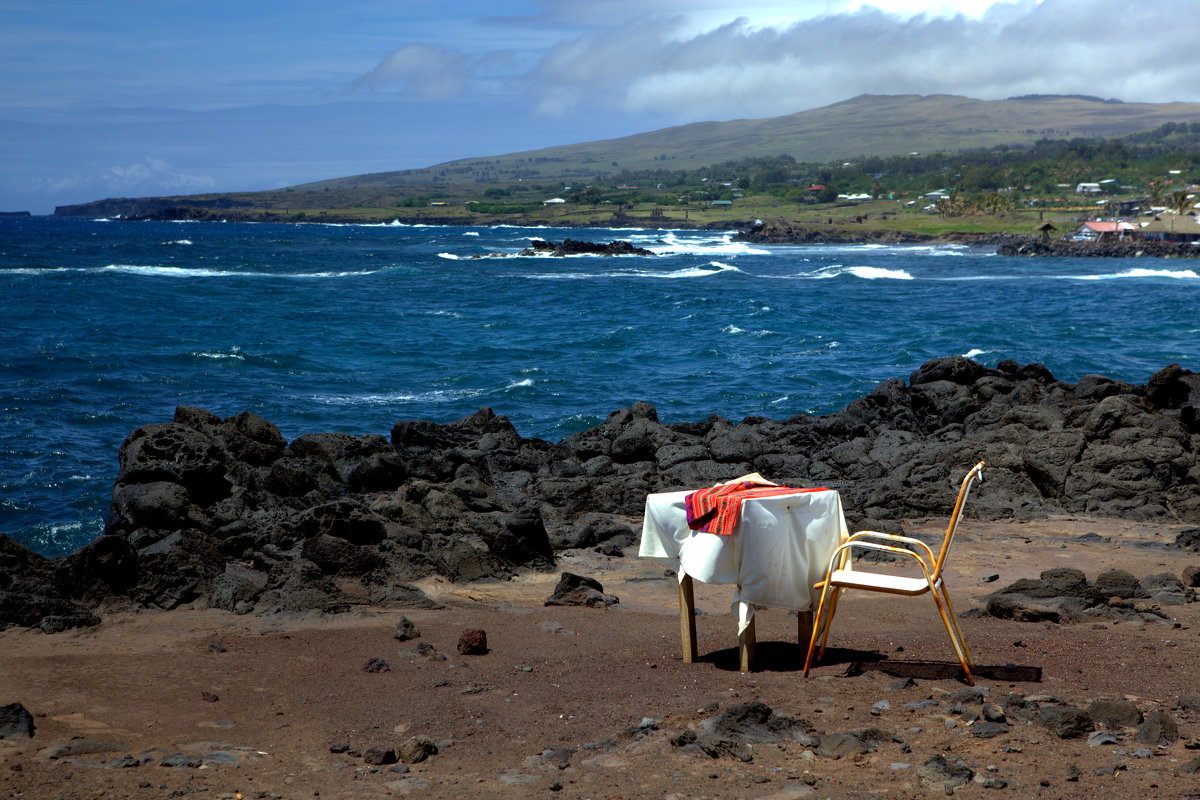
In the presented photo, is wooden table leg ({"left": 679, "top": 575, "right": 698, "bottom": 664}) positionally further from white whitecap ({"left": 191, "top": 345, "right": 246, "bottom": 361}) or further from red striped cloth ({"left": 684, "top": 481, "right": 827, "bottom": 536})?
white whitecap ({"left": 191, "top": 345, "right": 246, "bottom": 361})

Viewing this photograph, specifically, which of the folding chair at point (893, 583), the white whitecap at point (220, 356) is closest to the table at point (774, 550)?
the folding chair at point (893, 583)

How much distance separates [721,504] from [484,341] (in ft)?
96.9

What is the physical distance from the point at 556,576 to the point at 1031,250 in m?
87.3

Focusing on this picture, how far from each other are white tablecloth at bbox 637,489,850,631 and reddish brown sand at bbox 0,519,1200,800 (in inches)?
21.3

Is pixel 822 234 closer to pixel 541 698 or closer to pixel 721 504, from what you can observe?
pixel 721 504

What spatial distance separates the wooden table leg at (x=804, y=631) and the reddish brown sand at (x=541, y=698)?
0.33ft

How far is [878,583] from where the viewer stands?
229 inches

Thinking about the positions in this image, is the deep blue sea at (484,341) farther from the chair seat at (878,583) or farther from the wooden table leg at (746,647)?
the chair seat at (878,583)

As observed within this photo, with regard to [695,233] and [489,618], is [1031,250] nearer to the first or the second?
[695,233]

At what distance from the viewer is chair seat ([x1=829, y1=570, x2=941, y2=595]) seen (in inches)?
226

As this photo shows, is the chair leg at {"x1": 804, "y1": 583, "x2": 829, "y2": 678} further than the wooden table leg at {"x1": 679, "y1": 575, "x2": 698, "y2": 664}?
No

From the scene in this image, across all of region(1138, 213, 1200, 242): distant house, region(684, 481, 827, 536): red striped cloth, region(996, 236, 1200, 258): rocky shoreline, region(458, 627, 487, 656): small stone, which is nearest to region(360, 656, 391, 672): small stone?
region(458, 627, 487, 656): small stone

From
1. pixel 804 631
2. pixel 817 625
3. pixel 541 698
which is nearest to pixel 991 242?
pixel 804 631

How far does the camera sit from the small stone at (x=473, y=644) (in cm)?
705
